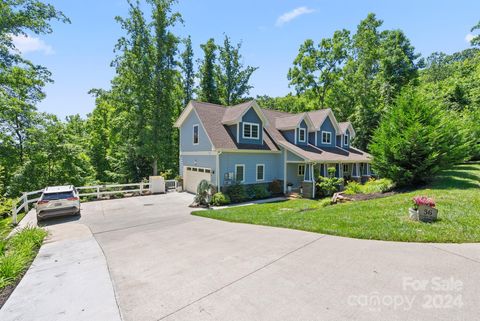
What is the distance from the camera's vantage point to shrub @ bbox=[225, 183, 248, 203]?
52.6 ft

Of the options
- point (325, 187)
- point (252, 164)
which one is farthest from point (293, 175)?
point (252, 164)

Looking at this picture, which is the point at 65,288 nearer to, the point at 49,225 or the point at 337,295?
the point at 337,295

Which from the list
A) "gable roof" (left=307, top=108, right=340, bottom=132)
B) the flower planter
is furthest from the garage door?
the flower planter

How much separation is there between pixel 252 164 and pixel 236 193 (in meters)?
3.11

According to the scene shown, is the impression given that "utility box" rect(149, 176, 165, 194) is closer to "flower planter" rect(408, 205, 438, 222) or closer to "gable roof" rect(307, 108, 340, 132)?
"gable roof" rect(307, 108, 340, 132)

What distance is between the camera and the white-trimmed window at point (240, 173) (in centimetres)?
1742

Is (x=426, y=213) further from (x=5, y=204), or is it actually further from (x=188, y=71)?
(x=188, y=71)

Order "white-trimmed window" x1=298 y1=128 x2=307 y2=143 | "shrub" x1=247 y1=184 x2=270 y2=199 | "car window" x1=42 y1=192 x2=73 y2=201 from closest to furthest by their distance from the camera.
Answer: "car window" x1=42 y1=192 x2=73 y2=201 < "shrub" x1=247 y1=184 x2=270 y2=199 < "white-trimmed window" x1=298 y1=128 x2=307 y2=143

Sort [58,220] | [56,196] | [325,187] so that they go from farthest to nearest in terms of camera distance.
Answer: [325,187]
[58,220]
[56,196]

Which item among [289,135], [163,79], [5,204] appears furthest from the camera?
[163,79]

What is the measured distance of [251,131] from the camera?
61.3 ft

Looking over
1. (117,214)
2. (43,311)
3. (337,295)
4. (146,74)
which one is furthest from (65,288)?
(146,74)

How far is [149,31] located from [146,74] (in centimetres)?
469

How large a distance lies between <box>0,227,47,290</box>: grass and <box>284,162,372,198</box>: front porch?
602 inches
